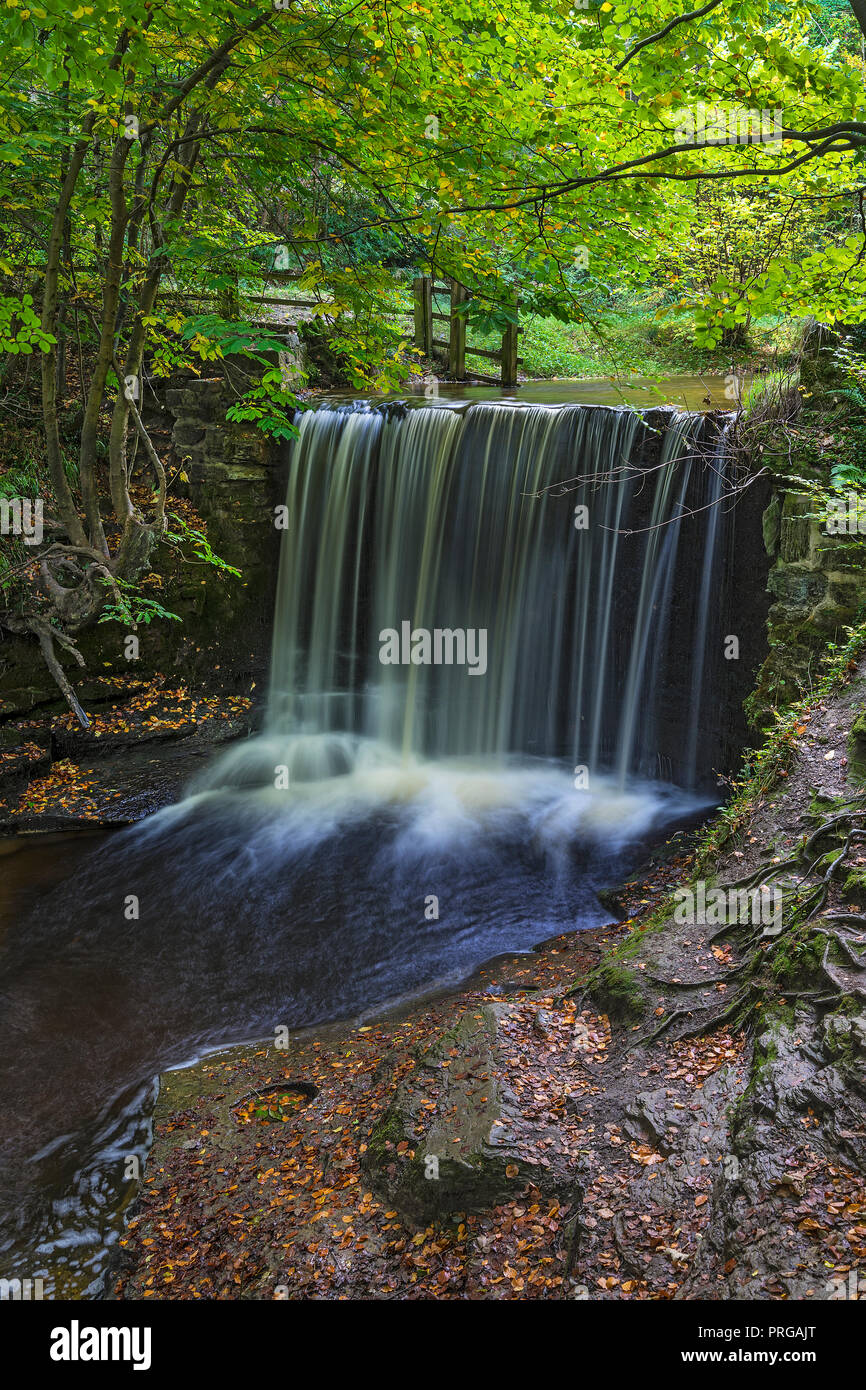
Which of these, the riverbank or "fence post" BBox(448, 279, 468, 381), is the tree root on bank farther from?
"fence post" BBox(448, 279, 468, 381)

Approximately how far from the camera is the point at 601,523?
882cm

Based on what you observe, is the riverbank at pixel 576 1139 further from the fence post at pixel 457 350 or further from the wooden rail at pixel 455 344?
the fence post at pixel 457 350

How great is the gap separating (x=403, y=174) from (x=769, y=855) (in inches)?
191

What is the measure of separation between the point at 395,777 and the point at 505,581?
8.33 ft

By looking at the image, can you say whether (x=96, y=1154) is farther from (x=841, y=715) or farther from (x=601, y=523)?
(x=601, y=523)

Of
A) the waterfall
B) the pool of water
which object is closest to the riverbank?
the pool of water

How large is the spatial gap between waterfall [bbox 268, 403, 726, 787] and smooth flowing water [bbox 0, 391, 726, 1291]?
0.03 m

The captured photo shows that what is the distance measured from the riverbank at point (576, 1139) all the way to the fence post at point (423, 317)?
10286 mm

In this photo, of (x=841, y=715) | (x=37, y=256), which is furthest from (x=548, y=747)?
(x=37, y=256)

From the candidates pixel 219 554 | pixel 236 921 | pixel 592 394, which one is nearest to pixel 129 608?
pixel 219 554

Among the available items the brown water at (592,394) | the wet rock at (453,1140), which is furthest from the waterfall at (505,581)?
the wet rock at (453,1140)

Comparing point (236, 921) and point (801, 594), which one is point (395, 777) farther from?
point (801, 594)

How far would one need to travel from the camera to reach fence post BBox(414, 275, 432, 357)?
1304cm

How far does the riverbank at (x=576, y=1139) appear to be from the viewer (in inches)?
116
